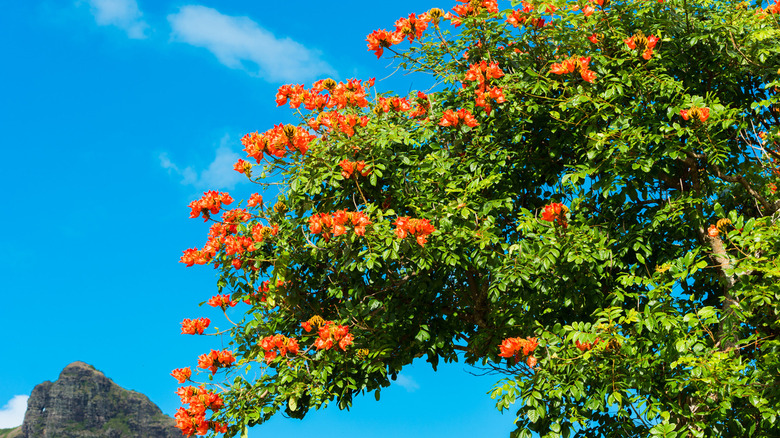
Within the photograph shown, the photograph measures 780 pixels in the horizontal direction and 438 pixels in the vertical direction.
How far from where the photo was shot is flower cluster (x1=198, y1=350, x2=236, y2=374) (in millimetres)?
7000

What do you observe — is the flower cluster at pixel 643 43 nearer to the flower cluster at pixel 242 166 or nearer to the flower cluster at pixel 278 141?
the flower cluster at pixel 278 141

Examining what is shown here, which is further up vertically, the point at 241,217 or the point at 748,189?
the point at 241,217

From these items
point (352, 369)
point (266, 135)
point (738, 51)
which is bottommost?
point (352, 369)

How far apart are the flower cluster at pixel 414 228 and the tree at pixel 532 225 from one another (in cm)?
2

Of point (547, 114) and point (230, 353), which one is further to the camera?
point (547, 114)

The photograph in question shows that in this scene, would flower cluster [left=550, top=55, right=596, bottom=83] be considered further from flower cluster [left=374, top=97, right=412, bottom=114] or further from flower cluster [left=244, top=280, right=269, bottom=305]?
flower cluster [left=244, top=280, right=269, bottom=305]

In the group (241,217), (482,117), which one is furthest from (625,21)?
(241,217)

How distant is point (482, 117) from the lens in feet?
24.5

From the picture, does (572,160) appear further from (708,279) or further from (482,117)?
→ (708,279)

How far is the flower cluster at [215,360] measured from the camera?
7.00 meters

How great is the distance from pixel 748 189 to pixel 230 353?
20.2ft

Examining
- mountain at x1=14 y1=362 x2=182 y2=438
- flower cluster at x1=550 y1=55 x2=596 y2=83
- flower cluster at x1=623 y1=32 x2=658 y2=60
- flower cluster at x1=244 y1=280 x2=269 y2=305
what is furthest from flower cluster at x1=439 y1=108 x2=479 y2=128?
mountain at x1=14 y1=362 x2=182 y2=438

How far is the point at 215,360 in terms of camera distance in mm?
7070

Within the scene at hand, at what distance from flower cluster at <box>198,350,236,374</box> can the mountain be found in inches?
5268
